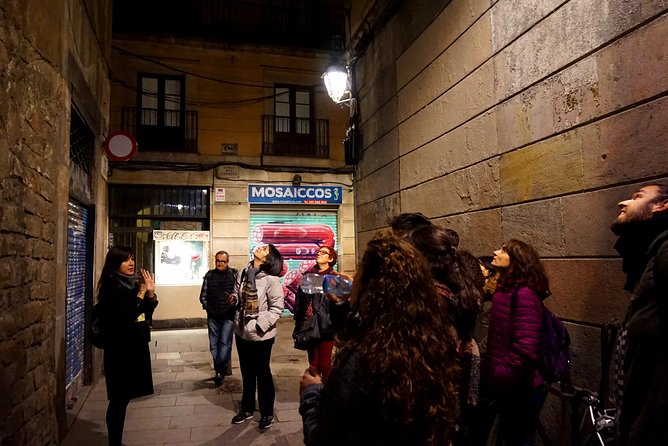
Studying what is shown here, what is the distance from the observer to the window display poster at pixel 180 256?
40.2ft

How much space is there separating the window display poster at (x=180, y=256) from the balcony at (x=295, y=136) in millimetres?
3333

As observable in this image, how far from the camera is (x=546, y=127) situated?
3.70 m

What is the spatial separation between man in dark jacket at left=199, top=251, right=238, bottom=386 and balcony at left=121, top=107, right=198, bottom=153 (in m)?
6.88

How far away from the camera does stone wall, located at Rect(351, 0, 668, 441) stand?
295 cm

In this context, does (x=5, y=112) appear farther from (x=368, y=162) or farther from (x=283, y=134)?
(x=283, y=134)

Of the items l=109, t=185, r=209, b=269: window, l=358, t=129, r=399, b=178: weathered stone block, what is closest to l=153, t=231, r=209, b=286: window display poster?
l=109, t=185, r=209, b=269: window

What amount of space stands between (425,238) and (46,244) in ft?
11.8

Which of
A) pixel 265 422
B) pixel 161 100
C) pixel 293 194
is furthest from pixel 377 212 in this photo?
pixel 161 100

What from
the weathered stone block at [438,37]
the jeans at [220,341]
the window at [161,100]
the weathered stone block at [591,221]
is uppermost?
the window at [161,100]

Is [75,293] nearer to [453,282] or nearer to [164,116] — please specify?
[453,282]

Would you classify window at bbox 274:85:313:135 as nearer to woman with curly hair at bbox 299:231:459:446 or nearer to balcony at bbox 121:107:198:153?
balcony at bbox 121:107:198:153

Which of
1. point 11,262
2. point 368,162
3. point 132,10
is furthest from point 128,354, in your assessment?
point 132,10

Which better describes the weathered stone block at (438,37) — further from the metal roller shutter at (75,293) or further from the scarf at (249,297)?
the metal roller shutter at (75,293)

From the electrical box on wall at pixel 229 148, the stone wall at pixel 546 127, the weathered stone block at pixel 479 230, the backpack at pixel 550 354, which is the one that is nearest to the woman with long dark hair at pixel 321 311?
the weathered stone block at pixel 479 230
